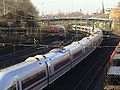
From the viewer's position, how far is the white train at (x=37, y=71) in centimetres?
2585

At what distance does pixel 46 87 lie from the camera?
109 feet

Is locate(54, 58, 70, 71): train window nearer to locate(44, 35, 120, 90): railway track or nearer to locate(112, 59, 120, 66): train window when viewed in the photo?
locate(44, 35, 120, 90): railway track

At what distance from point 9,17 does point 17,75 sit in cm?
6352

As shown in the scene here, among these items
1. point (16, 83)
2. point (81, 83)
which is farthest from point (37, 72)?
point (81, 83)

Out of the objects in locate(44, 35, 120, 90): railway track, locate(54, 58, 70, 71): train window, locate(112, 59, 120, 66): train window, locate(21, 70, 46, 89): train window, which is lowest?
locate(44, 35, 120, 90): railway track

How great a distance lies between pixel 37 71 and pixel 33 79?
129 centimetres

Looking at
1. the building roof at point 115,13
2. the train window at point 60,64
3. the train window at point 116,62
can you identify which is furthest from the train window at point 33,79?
the building roof at point 115,13

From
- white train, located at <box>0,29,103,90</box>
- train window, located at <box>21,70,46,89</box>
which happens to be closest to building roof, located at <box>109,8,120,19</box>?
white train, located at <box>0,29,103,90</box>

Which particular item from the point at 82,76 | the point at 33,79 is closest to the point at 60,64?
the point at 82,76

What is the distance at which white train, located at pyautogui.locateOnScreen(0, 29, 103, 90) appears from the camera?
2585 cm

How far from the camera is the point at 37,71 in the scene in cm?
3081

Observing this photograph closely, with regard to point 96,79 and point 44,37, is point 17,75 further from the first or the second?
point 44,37

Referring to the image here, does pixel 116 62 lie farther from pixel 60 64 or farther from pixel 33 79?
pixel 33 79

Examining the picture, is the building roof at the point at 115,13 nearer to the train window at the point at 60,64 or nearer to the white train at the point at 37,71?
the white train at the point at 37,71
